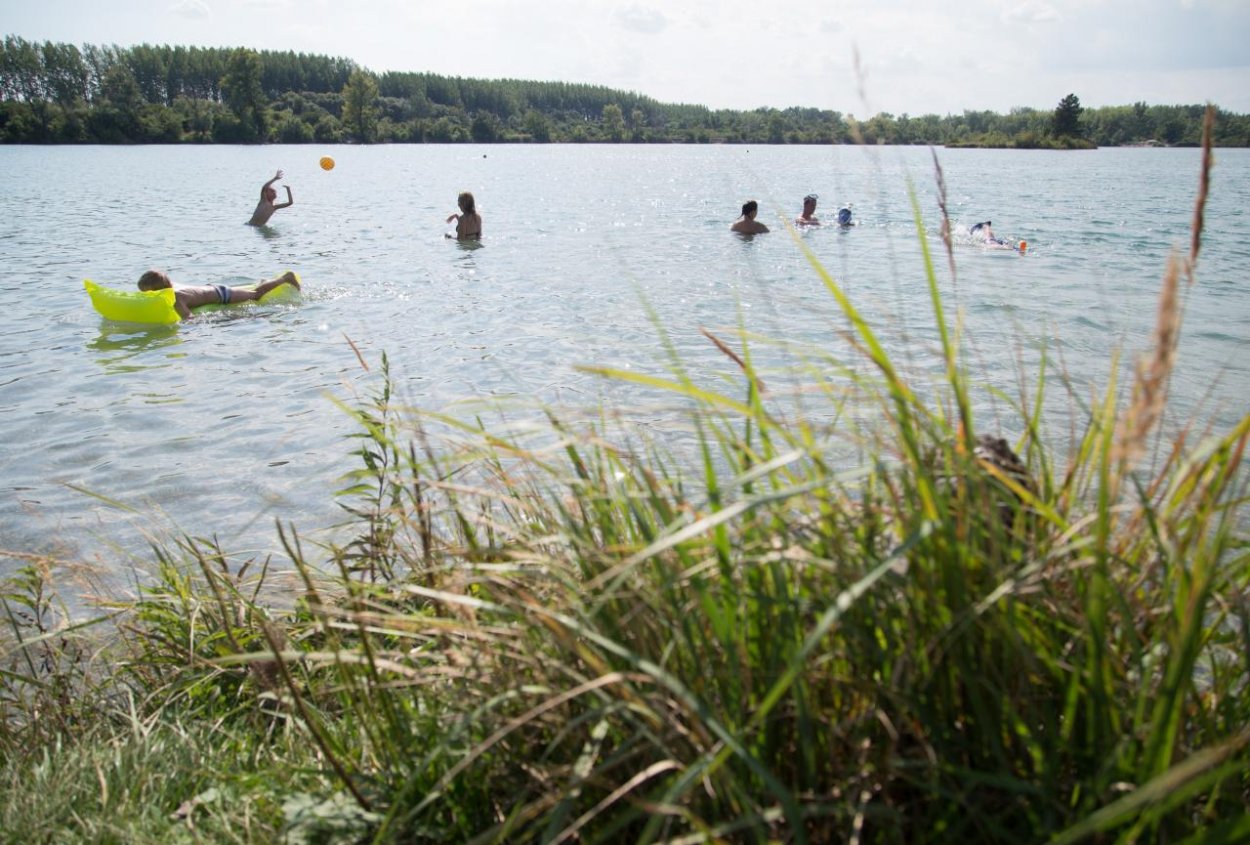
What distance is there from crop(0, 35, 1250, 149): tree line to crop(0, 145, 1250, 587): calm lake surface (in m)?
57.1

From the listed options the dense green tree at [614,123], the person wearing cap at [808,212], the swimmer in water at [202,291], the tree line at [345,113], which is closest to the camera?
the swimmer in water at [202,291]

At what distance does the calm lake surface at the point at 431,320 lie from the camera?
622cm

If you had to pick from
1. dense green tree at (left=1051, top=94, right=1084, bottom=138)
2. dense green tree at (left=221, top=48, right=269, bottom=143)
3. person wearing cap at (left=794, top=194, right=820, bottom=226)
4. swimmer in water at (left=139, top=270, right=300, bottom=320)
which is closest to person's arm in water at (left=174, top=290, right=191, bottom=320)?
swimmer in water at (left=139, top=270, right=300, bottom=320)

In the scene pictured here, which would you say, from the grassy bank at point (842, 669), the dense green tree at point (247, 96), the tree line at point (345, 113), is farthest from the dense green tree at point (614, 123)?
the grassy bank at point (842, 669)

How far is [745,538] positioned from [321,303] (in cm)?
1266

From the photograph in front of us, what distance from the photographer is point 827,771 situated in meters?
1.67

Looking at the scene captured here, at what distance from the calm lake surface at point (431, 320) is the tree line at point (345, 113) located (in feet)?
187

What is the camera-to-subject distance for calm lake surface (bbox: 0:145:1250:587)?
6219mm

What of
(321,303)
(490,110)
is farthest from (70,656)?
(490,110)

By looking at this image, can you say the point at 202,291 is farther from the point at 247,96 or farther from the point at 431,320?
the point at 247,96

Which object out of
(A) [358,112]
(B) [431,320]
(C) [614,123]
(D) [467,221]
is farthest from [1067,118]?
(B) [431,320]

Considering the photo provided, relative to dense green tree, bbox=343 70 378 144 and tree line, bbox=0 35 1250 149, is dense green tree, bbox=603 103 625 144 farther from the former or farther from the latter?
dense green tree, bbox=343 70 378 144

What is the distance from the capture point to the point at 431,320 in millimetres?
12211

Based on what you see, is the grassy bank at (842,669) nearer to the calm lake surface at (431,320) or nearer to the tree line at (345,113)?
the calm lake surface at (431,320)
